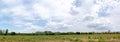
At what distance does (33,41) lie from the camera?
38688mm

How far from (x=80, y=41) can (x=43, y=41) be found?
16.8ft

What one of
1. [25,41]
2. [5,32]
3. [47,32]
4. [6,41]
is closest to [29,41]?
[25,41]

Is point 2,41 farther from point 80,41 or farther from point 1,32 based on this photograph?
point 1,32

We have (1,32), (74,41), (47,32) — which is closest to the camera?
(74,41)

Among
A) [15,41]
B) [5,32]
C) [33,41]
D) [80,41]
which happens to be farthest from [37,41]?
[5,32]

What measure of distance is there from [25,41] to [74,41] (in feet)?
22.1

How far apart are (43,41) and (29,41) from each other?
1.93 metres

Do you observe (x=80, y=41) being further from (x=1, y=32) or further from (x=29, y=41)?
(x=1, y=32)

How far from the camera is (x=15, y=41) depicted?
130ft

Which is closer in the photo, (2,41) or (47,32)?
(2,41)

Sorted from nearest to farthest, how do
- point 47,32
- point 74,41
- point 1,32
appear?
1. point 74,41
2. point 47,32
3. point 1,32

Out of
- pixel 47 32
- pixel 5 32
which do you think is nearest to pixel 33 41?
pixel 47 32

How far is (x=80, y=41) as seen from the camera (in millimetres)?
38469

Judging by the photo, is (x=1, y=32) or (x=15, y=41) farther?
(x=1, y=32)
